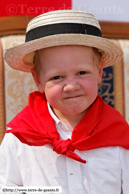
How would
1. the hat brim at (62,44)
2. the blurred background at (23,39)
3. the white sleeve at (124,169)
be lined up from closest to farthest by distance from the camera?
the hat brim at (62,44)
the white sleeve at (124,169)
the blurred background at (23,39)

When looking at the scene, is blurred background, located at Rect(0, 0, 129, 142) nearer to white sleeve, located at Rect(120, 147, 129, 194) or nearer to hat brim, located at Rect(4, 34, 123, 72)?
hat brim, located at Rect(4, 34, 123, 72)

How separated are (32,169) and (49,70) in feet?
1.54

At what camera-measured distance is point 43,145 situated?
1.14 metres

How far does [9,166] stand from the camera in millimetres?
1149

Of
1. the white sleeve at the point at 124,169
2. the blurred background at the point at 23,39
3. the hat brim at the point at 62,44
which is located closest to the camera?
the hat brim at the point at 62,44

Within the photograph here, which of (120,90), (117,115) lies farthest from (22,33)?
(117,115)

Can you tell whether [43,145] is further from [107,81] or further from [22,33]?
[22,33]

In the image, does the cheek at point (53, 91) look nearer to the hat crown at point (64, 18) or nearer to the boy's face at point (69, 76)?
the boy's face at point (69, 76)

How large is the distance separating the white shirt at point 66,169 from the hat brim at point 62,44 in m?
0.35

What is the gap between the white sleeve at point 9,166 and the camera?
114cm

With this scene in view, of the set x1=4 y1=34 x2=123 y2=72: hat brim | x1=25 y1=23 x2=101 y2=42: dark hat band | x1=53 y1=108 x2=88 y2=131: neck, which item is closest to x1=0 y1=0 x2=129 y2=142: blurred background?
x1=4 y1=34 x2=123 y2=72: hat brim

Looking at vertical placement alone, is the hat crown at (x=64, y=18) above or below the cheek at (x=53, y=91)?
above

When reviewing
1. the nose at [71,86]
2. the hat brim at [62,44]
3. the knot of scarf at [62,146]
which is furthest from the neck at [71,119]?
the hat brim at [62,44]

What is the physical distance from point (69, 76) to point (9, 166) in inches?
20.4
